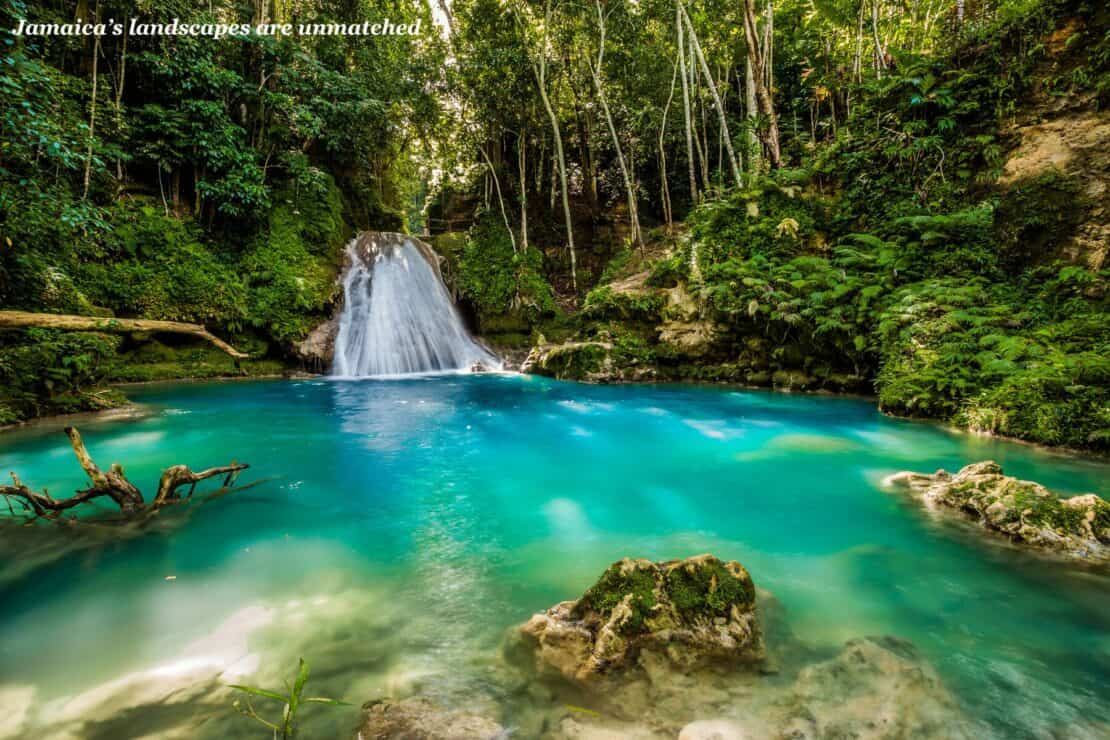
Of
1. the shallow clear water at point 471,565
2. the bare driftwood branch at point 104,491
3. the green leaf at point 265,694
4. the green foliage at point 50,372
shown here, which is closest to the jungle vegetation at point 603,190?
the green foliage at point 50,372

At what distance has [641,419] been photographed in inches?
322

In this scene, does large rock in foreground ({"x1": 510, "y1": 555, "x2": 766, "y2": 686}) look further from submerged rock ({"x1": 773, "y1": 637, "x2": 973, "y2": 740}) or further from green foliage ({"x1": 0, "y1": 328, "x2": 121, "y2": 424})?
green foliage ({"x1": 0, "y1": 328, "x2": 121, "y2": 424})

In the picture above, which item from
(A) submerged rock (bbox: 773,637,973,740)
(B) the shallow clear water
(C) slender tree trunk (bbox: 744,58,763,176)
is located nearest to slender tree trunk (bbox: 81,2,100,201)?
(B) the shallow clear water

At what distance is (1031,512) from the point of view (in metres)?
3.52

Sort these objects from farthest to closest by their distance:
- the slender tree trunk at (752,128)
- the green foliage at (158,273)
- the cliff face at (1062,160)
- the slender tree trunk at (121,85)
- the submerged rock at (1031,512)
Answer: the slender tree trunk at (752,128)
the slender tree trunk at (121,85)
the green foliage at (158,273)
the cliff face at (1062,160)
the submerged rock at (1031,512)

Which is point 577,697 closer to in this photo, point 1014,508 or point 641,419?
point 1014,508

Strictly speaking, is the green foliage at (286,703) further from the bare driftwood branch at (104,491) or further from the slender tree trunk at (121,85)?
the slender tree trunk at (121,85)

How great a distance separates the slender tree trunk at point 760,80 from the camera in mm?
11617

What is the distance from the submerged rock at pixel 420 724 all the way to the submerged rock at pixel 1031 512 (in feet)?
12.6

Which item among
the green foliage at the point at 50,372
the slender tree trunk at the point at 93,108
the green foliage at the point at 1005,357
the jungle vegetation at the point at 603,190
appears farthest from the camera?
the slender tree trunk at the point at 93,108

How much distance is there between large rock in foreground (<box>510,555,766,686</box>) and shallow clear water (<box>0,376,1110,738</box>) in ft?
1.06

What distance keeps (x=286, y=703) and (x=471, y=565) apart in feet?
4.80

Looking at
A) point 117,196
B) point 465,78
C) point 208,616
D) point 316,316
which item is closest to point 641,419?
point 208,616

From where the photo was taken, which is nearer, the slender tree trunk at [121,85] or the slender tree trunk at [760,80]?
the slender tree trunk at [121,85]
